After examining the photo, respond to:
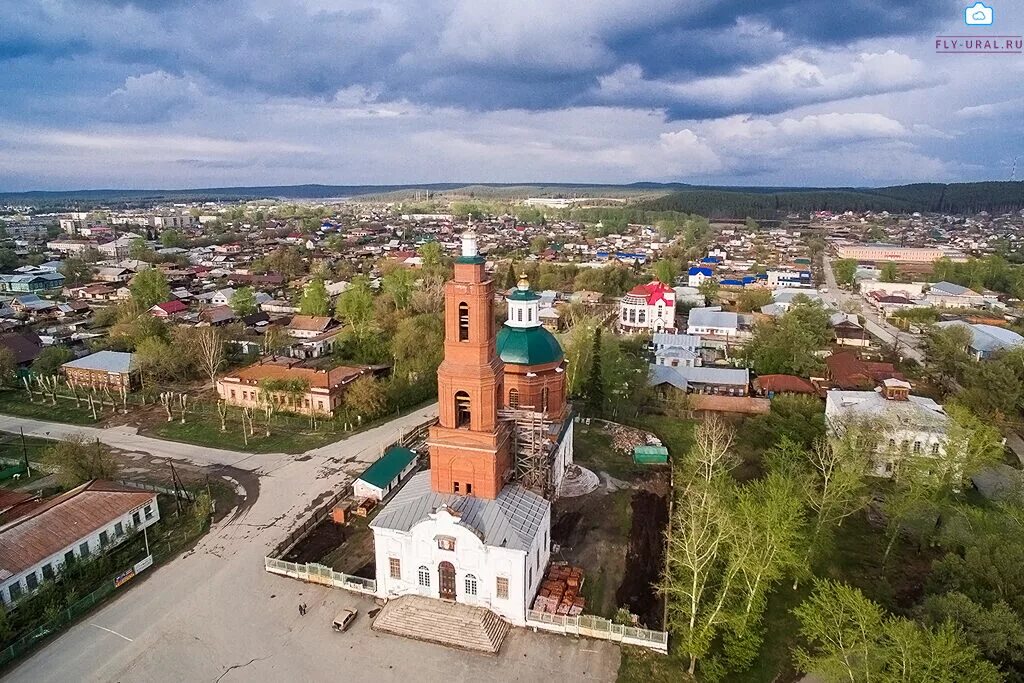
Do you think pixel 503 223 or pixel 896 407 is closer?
pixel 896 407

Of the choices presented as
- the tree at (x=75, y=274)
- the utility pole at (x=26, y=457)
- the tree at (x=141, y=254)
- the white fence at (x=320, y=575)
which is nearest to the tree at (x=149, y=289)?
the tree at (x=75, y=274)

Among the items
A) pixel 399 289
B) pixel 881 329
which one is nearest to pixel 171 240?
pixel 399 289

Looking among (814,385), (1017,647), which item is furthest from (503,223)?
(1017,647)

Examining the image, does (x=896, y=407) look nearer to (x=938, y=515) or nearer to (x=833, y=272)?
(x=938, y=515)

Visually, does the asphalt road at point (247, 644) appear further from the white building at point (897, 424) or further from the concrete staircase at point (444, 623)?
the white building at point (897, 424)

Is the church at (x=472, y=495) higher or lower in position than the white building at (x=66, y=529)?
higher

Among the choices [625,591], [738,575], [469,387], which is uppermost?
[469,387]

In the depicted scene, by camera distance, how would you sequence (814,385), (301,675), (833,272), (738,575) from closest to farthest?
1. (301,675)
2. (738,575)
3. (814,385)
4. (833,272)

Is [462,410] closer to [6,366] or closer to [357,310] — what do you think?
[357,310]
